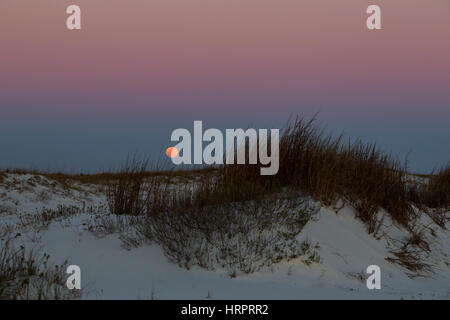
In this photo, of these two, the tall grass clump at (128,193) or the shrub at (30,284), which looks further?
the tall grass clump at (128,193)

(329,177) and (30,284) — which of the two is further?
(329,177)

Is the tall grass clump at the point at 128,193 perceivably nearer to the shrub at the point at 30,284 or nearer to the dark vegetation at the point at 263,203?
the dark vegetation at the point at 263,203

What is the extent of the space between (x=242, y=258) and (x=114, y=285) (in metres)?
1.94

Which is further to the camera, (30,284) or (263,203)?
(263,203)

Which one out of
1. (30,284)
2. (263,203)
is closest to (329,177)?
(263,203)

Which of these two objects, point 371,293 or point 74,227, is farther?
point 74,227

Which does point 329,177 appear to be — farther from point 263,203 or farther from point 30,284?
point 30,284

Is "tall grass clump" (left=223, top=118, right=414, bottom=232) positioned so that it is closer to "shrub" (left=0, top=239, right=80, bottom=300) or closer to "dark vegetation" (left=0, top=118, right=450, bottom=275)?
"dark vegetation" (left=0, top=118, right=450, bottom=275)

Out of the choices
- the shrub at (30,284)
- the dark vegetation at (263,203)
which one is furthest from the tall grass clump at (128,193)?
the shrub at (30,284)

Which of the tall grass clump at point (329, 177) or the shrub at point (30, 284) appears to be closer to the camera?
the shrub at point (30, 284)

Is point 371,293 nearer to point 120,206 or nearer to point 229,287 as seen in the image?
point 229,287
